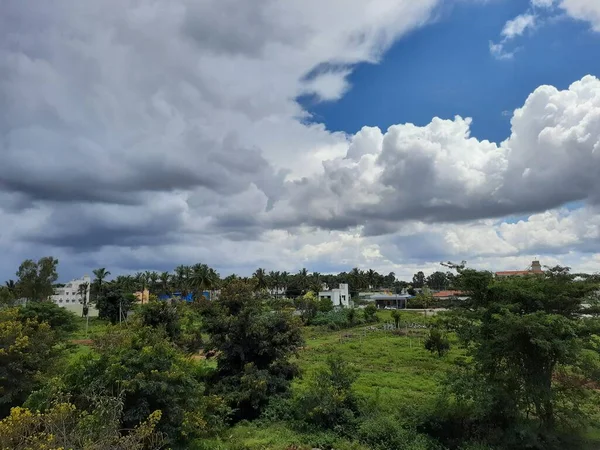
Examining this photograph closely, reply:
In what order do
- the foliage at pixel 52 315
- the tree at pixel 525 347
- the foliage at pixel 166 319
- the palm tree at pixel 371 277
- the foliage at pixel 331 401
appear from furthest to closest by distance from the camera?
1. the palm tree at pixel 371 277
2. the foliage at pixel 166 319
3. the foliage at pixel 52 315
4. the foliage at pixel 331 401
5. the tree at pixel 525 347

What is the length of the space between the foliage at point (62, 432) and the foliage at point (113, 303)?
48.3 m

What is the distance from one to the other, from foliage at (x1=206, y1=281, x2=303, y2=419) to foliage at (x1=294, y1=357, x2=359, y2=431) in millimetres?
1485

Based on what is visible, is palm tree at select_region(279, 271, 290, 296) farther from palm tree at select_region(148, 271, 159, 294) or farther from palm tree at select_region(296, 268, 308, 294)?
palm tree at select_region(148, 271, 159, 294)

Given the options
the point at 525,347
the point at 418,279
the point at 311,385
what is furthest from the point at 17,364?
the point at 418,279

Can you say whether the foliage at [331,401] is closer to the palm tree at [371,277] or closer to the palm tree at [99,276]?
the palm tree at [99,276]

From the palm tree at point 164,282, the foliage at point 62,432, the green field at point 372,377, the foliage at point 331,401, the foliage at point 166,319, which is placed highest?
the palm tree at point 164,282

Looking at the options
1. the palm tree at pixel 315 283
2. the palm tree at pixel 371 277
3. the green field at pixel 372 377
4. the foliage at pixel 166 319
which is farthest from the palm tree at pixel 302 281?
the foliage at pixel 166 319

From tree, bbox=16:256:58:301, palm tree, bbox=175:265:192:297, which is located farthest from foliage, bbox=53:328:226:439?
palm tree, bbox=175:265:192:297

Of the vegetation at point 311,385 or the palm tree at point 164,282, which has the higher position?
the palm tree at point 164,282

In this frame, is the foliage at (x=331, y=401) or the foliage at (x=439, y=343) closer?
the foliage at (x=331, y=401)

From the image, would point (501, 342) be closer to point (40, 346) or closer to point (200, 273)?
point (40, 346)

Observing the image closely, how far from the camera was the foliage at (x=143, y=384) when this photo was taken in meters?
11.2

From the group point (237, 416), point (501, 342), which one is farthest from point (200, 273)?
point (501, 342)

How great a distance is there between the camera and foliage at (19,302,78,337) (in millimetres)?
18777
